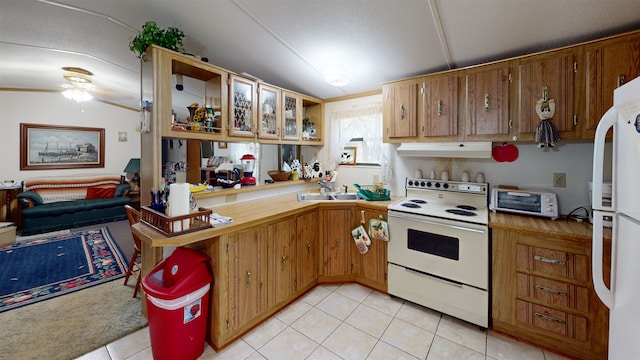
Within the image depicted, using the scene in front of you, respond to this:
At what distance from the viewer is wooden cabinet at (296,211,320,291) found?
2.35 m

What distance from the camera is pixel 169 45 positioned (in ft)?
6.17

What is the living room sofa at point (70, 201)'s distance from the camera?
4188mm

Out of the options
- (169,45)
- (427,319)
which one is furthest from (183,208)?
(427,319)

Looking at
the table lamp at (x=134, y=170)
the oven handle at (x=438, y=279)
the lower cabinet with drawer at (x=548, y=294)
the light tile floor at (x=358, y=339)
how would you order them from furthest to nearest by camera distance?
the table lamp at (x=134, y=170)
the oven handle at (x=438, y=279)
the light tile floor at (x=358, y=339)
the lower cabinet with drawer at (x=548, y=294)

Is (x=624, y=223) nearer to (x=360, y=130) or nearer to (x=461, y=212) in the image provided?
(x=461, y=212)

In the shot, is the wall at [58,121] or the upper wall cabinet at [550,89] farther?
the wall at [58,121]

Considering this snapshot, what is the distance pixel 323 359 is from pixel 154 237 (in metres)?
1.35

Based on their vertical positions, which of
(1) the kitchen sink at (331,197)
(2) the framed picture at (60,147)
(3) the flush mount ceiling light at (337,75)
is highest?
(3) the flush mount ceiling light at (337,75)

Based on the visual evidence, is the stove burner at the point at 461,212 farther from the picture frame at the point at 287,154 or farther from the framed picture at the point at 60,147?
the framed picture at the point at 60,147

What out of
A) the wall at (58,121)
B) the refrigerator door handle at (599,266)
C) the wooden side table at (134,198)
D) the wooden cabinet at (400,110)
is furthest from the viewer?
the wooden side table at (134,198)

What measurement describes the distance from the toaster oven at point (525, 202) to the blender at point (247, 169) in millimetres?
2357

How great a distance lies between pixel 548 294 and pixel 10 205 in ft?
23.7

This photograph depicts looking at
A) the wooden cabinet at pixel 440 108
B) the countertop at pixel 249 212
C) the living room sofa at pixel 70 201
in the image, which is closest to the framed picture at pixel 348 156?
the countertop at pixel 249 212

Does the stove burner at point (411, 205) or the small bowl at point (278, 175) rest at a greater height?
the small bowl at point (278, 175)
